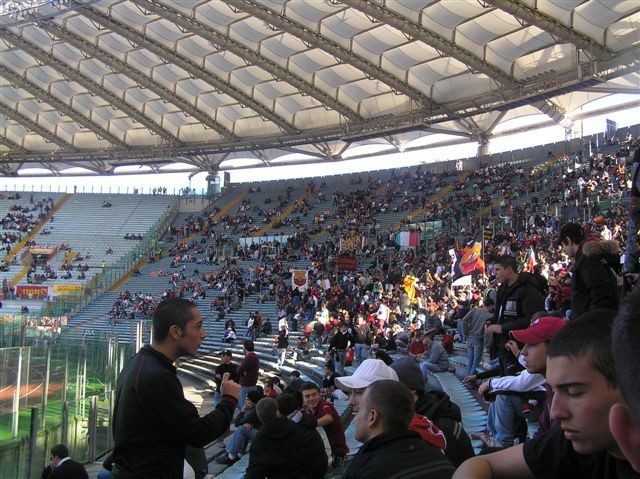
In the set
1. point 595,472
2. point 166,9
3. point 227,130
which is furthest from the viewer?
point 227,130

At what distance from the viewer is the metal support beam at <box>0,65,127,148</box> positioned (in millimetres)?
39188

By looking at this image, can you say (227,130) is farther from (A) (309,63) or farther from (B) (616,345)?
(B) (616,345)

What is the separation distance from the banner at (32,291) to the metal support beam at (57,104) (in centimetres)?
986

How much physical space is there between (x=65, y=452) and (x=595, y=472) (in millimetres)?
6551

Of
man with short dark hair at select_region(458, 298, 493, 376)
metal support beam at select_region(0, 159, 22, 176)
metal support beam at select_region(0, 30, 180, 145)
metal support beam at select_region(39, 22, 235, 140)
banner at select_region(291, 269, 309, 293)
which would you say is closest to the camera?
man with short dark hair at select_region(458, 298, 493, 376)

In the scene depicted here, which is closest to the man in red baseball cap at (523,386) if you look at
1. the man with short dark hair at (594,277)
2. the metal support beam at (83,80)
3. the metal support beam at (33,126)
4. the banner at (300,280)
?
the man with short dark hair at (594,277)

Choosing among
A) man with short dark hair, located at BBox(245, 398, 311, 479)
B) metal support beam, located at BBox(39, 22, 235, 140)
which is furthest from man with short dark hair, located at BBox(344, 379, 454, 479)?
metal support beam, located at BBox(39, 22, 235, 140)

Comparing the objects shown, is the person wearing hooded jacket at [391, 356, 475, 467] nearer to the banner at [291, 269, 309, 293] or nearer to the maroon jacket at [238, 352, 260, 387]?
the maroon jacket at [238, 352, 260, 387]

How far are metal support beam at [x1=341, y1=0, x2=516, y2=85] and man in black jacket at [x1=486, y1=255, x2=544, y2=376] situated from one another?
70.0 ft

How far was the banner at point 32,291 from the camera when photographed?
133 feet

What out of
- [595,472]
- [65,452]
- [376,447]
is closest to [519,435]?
[376,447]

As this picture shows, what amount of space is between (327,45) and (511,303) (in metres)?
25.7

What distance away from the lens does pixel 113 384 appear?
1202 centimetres

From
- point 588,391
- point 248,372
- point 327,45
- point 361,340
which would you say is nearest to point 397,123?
point 327,45
